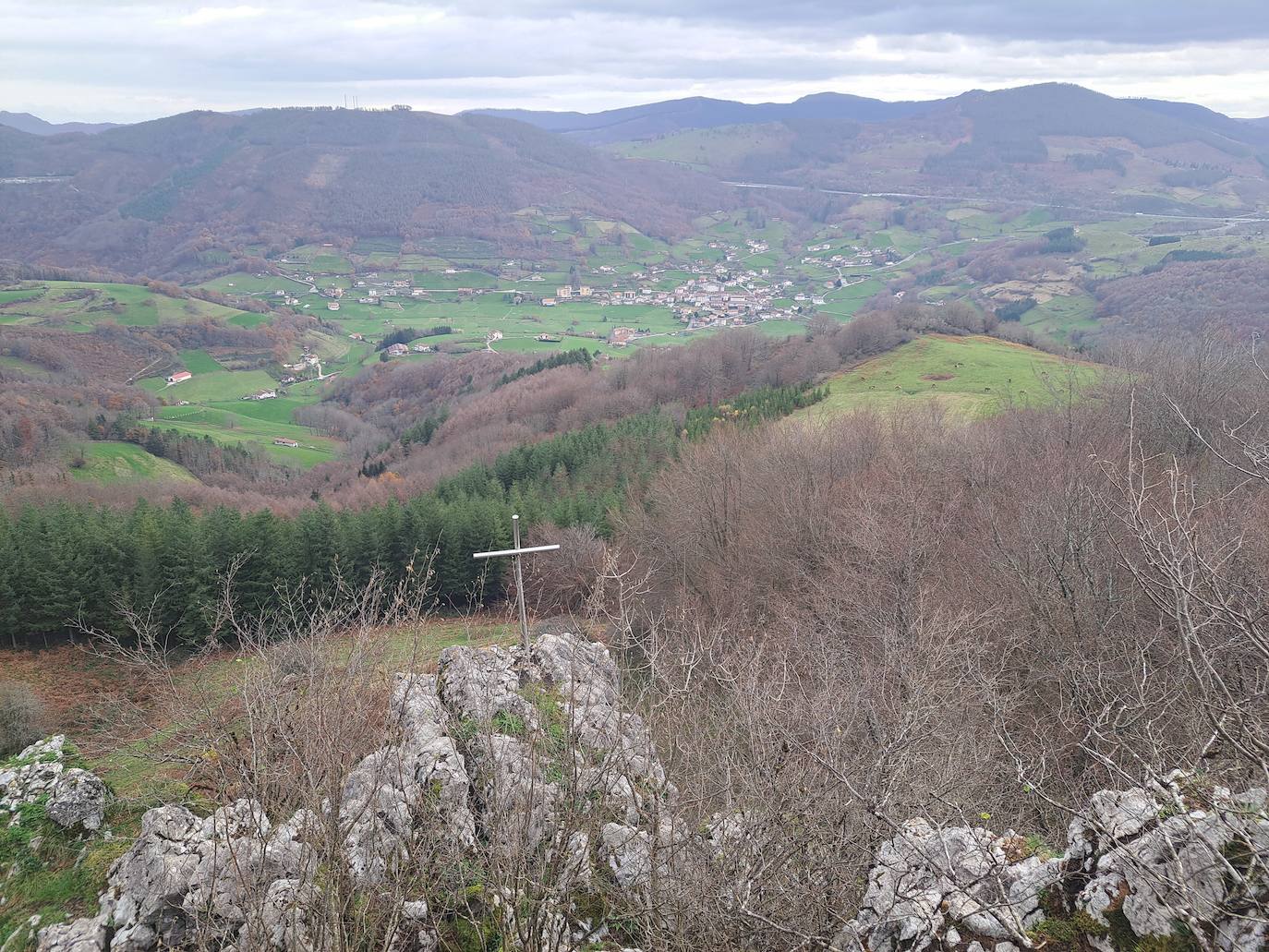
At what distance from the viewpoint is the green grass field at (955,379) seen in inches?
1633

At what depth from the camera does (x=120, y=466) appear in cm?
6750

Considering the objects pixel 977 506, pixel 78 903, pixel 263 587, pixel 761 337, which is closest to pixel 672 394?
pixel 761 337

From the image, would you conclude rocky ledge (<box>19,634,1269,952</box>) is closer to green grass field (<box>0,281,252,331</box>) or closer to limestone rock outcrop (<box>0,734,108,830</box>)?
limestone rock outcrop (<box>0,734,108,830</box>)

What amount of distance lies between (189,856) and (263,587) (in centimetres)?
2479

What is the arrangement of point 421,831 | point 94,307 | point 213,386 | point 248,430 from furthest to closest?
1. point 94,307
2. point 213,386
3. point 248,430
4. point 421,831

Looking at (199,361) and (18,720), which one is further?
(199,361)

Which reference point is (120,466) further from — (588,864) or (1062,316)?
(1062,316)

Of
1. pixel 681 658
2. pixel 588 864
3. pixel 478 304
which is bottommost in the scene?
pixel 478 304

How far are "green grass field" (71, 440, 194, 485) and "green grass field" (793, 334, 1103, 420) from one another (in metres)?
55.9

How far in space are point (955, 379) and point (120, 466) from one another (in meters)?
69.8

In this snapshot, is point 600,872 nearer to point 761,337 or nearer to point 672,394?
point 672,394

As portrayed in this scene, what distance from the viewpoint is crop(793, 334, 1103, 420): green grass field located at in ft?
136

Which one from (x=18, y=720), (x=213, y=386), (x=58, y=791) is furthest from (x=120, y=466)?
(x=58, y=791)

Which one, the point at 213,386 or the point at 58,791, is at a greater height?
the point at 58,791
